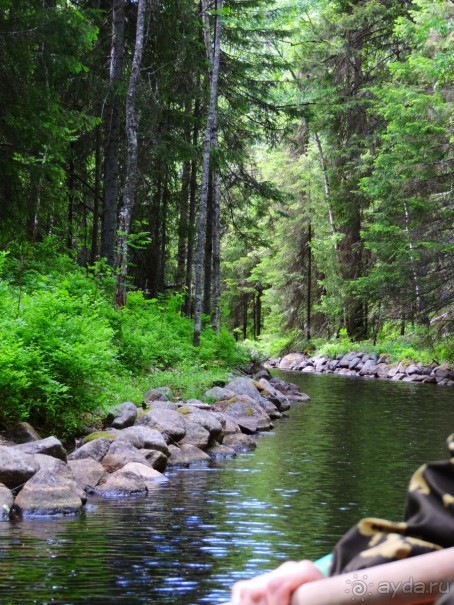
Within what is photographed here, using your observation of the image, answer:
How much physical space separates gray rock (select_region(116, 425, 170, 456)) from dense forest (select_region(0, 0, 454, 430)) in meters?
0.67

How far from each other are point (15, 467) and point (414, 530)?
6021 mm

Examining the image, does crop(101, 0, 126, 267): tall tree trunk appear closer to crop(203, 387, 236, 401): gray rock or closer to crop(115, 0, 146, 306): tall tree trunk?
crop(115, 0, 146, 306): tall tree trunk

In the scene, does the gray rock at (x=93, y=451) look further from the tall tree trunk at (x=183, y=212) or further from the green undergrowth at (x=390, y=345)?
the green undergrowth at (x=390, y=345)

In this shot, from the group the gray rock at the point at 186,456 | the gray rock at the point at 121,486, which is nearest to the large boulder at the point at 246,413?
the gray rock at the point at 186,456

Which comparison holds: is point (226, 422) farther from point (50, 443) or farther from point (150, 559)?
point (150, 559)

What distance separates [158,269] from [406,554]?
2245 cm

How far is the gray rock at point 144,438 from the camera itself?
29.1ft

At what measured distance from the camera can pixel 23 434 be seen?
7.99 m

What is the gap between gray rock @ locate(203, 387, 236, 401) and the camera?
1359 centimetres

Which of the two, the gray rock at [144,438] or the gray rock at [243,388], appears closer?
the gray rock at [144,438]

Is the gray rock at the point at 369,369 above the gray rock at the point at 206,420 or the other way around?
the other way around

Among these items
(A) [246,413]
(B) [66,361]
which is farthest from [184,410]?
(B) [66,361]

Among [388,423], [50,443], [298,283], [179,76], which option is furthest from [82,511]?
[298,283]

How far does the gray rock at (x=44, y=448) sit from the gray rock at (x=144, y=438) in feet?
4.07
